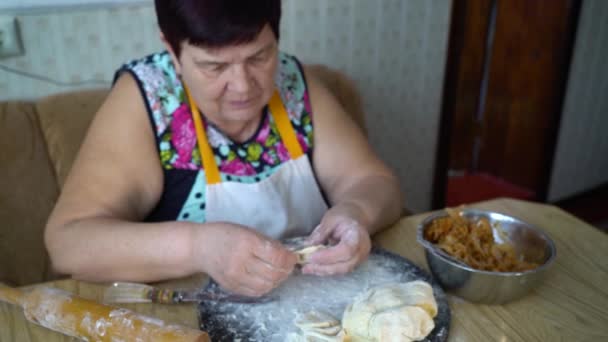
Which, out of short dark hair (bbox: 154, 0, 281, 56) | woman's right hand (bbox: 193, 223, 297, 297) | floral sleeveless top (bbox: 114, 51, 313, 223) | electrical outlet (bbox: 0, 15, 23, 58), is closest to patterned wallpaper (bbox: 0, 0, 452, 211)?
electrical outlet (bbox: 0, 15, 23, 58)

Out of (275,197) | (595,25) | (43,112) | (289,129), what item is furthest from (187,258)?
(595,25)

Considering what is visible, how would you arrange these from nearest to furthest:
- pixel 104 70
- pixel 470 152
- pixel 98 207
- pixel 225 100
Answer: pixel 98 207 → pixel 225 100 → pixel 104 70 → pixel 470 152

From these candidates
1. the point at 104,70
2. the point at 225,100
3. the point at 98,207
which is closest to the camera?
the point at 98,207

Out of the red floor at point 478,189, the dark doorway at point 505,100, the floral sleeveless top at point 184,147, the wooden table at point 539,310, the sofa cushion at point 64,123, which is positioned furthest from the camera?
the red floor at point 478,189

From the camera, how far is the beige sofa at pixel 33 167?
4.44 feet

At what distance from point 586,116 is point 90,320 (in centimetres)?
303

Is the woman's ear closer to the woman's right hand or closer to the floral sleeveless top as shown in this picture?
the floral sleeveless top

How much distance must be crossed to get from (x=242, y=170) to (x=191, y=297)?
44cm

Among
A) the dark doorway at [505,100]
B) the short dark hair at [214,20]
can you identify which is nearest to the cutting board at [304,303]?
the short dark hair at [214,20]

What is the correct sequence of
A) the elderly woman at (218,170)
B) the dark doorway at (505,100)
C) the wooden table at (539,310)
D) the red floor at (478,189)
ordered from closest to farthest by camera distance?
the wooden table at (539,310)
the elderly woman at (218,170)
the dark doorway at (505,100)
the red floor at (478,189)

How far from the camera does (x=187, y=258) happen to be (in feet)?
3.09

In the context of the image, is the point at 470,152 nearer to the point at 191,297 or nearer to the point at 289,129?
the point at 289,129

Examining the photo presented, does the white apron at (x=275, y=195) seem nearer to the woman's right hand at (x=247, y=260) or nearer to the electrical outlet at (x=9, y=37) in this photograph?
the woman's right hand at (x=247, y=260)

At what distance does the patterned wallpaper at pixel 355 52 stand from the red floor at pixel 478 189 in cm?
60
